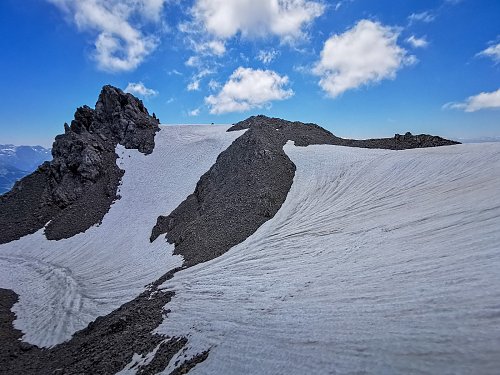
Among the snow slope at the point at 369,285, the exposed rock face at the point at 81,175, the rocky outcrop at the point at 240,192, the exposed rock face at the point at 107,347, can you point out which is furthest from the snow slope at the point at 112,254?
the snow slope at the point at 369,285

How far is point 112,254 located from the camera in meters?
32.8

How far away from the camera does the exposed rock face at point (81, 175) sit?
146 ft

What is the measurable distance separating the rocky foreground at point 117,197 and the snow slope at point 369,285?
1749 mm

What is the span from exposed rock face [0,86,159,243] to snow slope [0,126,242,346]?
2071mm

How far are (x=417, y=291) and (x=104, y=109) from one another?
67308 mm

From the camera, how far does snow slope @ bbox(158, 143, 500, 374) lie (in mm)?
7430

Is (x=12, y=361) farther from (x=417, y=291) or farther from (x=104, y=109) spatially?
(x=104, y=109)

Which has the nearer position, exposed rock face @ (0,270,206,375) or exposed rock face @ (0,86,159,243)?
exposed rock face @ (0,270,206,375)

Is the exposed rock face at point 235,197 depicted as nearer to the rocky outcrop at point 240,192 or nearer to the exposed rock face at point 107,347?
the rocky outcrop at point 240,192

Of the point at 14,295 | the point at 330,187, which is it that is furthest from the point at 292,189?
the point at 14,295

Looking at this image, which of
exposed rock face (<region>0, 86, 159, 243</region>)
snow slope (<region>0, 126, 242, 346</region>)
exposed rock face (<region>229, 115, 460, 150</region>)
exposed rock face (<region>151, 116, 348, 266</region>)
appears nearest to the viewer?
snow slope (<region>0, 126, 242, 346</region>)

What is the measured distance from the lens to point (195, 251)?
79.3ft

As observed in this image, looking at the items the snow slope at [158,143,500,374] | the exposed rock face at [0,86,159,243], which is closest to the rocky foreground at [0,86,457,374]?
the exposed rock face at [0,86,159,243]

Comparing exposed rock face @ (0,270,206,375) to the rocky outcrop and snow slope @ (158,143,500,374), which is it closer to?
snow slope @ (158,143,500,374)
